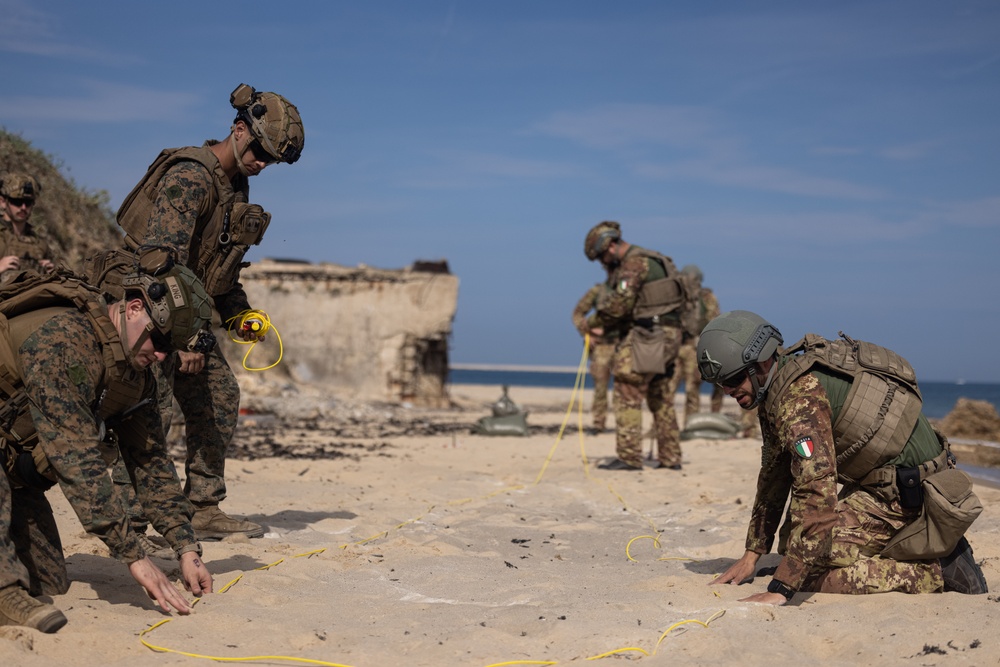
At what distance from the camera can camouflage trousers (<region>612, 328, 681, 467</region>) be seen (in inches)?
384

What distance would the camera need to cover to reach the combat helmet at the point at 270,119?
5641 mm

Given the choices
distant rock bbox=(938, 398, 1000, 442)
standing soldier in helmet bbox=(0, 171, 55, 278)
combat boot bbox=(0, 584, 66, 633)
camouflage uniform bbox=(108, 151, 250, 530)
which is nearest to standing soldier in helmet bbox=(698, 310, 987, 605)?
camouflage uniform bbox=(108, 151, 250, 530)

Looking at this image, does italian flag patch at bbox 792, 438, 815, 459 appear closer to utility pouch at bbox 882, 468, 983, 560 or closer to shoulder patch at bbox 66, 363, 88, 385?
utility pouch at bbox 882, 468, 983, 560

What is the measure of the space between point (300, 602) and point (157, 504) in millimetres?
838

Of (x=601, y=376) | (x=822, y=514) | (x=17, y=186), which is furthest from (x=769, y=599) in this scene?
(x=601, y=376)

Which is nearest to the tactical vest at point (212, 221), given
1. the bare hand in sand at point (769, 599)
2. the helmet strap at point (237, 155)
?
the helmet strap at point (237, 155)

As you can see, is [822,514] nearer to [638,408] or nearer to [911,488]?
[911,488]

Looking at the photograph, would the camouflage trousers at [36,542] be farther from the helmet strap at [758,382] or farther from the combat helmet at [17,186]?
the combat helmet at [17,186]

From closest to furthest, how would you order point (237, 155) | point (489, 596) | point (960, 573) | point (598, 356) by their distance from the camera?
point (960, 573)
point (489, 596)
point (237, 155)
point (598, 356)

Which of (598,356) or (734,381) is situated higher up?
(734,381)

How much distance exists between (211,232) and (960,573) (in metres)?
4.54

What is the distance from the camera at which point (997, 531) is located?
20.0ft

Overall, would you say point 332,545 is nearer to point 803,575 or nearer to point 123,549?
point 123,549

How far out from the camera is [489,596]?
487 centimetres
